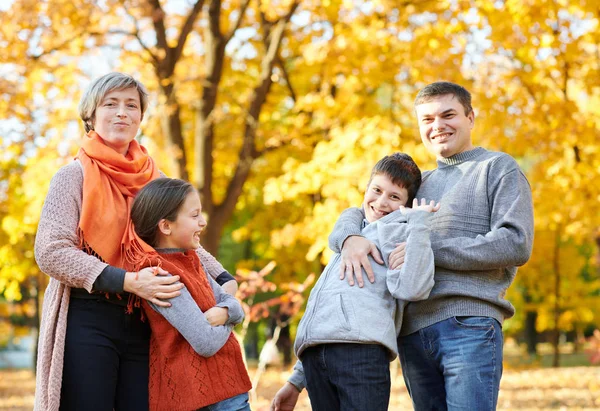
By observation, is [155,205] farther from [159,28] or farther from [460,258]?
[159,28]

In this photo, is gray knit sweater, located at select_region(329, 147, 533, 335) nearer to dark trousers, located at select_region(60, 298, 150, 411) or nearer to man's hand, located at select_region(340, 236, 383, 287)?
man's hand, located at select_region(340, 236, 383, 287)

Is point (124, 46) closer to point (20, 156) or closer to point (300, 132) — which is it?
point (20, 156)

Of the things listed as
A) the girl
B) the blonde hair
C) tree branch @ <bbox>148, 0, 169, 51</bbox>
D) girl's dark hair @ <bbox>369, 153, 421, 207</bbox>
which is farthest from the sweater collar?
tree branch @ <bbox>148, 0, 169, 51</bbox>

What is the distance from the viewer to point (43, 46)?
936 cm

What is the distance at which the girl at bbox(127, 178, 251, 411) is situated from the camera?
2592mm

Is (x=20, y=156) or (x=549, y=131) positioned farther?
(x=20, y=156)

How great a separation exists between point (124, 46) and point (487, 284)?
9.01m

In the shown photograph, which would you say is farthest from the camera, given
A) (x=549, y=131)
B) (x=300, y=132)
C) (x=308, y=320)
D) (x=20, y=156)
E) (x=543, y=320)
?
(x=543, y=320)

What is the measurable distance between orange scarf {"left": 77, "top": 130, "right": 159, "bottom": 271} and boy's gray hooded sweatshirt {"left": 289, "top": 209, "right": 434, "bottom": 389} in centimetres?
69

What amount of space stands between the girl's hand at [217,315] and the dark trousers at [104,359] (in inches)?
10.9

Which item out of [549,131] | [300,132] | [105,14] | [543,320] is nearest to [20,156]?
[105,14]

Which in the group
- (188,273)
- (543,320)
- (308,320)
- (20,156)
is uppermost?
(20,156)

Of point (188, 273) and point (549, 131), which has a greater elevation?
point (549, 131)

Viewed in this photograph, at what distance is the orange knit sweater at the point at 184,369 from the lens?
2604mm
